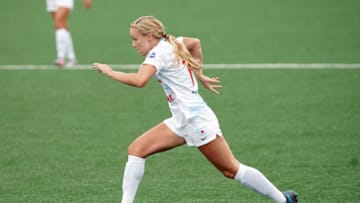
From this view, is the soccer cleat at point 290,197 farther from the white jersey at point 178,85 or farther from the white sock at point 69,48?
the white sock at point 69,48

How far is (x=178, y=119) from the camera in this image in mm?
6008

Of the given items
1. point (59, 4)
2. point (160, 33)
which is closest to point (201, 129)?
point (160, 33)

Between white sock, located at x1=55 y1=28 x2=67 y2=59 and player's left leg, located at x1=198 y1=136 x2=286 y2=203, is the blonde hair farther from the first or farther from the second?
white sock, located at x1=55 y1=28 x2=67 y2=59

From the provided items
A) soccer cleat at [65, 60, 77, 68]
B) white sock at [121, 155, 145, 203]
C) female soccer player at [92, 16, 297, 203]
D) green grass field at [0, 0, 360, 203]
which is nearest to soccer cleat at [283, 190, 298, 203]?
female soccer player at [92, 16, 297, 203]

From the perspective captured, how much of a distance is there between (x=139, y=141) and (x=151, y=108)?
5107mm

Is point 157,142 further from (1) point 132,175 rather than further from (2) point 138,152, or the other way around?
(1) point 132,175

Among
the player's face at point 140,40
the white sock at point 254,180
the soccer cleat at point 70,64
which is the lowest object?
the soccer cleat at point 70,64

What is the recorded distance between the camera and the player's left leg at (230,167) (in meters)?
5.97

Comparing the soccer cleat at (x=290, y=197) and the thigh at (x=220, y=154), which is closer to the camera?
the thigh at (x=220, y=154)

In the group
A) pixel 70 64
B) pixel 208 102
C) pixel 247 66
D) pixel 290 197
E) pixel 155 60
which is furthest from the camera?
pixel 70 64

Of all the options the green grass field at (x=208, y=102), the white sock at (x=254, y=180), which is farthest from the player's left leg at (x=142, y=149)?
the green grass field at (x=208, y=102)

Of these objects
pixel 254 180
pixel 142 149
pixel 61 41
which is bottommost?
pixel 61 41

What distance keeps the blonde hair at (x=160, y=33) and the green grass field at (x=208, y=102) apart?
1.55 m

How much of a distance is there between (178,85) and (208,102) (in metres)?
5.69
